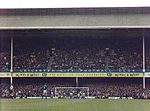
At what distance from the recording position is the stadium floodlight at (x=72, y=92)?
4878 cm

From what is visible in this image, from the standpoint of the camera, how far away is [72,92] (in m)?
49.7

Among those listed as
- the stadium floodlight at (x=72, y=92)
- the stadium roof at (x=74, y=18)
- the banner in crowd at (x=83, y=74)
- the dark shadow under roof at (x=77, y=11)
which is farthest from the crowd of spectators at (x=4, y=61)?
the stadium floodlight at (x=72, y=92)

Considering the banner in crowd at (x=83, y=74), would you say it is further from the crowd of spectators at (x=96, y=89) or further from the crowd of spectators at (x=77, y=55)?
the crowd of spectators at (x=96, y=89)

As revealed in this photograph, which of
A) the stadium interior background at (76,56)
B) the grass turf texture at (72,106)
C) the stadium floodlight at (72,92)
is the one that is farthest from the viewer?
the stadium interior background at (76,56)

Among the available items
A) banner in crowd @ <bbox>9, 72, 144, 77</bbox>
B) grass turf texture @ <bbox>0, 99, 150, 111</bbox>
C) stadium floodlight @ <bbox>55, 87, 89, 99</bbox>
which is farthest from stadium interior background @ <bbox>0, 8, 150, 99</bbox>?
grass turf texture @ <bbox>0, 99, 150, 111</bbox>

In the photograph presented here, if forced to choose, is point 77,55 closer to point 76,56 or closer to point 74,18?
point 76,56

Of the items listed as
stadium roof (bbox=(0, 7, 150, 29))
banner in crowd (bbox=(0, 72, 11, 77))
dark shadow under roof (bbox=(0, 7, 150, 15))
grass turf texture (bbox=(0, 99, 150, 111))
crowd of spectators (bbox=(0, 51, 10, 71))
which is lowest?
grass turf texture (bbox=(0, 99, 150, 111))

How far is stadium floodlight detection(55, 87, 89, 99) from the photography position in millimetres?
48781

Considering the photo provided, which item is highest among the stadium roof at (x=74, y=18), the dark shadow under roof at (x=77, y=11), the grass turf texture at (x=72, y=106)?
the dark shadow under roof at (x=77, y=11)

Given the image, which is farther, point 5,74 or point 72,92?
point 5,74

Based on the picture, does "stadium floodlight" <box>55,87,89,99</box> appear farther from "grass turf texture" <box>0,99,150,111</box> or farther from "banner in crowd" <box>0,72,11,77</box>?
"grass turf texture" <box>0,99,150,111</box>

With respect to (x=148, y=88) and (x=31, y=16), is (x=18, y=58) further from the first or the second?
(x=148, y=88)

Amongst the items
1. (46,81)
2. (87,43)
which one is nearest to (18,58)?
(46,81)

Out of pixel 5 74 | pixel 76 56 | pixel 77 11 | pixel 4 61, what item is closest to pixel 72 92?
pixel 76 56
